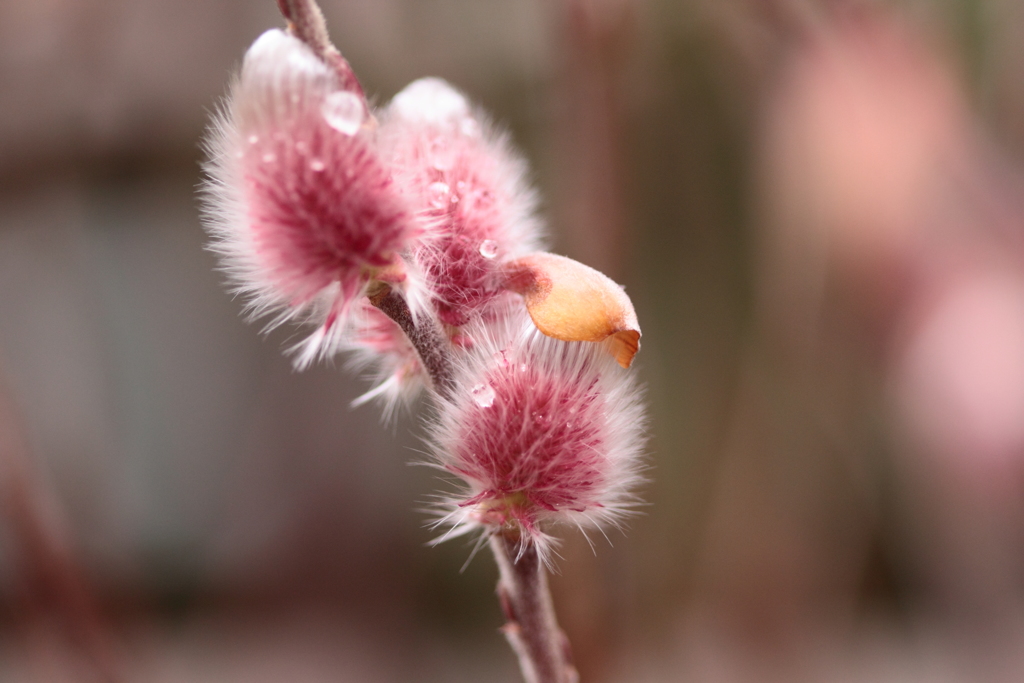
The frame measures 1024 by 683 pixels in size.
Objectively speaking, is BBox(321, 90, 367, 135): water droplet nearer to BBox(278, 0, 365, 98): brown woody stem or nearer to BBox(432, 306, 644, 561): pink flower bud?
BBox(278, 0, 365, 98): brown woody stem

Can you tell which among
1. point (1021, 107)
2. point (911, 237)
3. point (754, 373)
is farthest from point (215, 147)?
point (1021, 107)

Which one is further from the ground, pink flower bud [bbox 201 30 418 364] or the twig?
pink flower bud [bbox 201 30 418 364]

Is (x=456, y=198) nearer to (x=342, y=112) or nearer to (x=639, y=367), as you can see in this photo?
(x=342, y=112)

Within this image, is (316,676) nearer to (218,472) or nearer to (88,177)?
(218,472)

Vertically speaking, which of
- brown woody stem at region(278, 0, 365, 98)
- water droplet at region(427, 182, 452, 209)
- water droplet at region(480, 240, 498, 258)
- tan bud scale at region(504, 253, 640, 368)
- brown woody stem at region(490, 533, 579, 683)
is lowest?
brown woody stem at region(490, 533, 579, 683)

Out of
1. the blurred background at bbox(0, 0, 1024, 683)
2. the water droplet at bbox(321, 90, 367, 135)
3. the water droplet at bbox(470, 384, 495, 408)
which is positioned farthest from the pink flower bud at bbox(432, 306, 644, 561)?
the blurred background at bbox(0, 0, 1024, 683)

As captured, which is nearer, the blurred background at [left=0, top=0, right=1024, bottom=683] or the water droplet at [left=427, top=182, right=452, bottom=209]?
the water droplet at [left=427, top=182, right=452, bottom=209]

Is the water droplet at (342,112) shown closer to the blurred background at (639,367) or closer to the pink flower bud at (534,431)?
the pink flower bud at (534,431)
